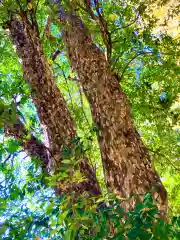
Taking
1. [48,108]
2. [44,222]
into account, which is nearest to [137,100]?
[48,108]

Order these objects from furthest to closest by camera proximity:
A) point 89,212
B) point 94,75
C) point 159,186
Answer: point 94,75 < point 159,186 < point 89,212

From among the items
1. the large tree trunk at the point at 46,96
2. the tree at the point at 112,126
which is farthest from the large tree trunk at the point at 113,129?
the large tree trunk at the point at 46,96

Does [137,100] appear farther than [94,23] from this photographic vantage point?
Yes

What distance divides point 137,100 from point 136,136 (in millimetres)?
2334

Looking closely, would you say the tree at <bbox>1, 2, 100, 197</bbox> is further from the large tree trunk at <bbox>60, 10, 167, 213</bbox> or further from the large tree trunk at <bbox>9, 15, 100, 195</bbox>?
the large tree trunk at <bbox>60, 10, 167, 213</bbox>

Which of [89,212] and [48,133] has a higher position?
[48,133]

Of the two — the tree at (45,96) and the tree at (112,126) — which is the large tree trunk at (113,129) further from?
the tree at (45,96)

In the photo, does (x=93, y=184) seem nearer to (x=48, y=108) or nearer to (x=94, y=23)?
(x=48, y=108)

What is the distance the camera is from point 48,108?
312 cm

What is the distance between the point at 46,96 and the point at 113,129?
1215 millimetres

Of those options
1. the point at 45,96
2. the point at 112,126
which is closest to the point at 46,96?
the point at 45,96

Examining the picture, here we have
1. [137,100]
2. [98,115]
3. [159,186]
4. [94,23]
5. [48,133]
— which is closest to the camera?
[159,186]

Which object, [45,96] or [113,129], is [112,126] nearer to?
[113,129]

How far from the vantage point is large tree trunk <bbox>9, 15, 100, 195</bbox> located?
9.25 ft
